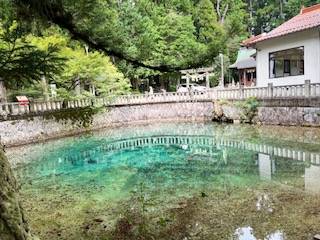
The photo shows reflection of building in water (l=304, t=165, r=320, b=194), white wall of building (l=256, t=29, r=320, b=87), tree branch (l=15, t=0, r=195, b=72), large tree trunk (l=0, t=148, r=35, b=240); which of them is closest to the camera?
large tree trunk (l=0, t=148, r=35, b=240)

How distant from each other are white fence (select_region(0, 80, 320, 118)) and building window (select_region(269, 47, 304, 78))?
56.9 inches

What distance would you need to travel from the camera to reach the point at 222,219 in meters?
5.38

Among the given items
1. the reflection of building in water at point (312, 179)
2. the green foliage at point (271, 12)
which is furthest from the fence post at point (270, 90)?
the green foliage at point (271, 12)

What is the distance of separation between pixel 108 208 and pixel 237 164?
4478 mm

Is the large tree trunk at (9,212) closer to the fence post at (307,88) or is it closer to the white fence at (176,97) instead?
the white fence at (176,97)

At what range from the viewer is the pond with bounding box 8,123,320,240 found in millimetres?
5145

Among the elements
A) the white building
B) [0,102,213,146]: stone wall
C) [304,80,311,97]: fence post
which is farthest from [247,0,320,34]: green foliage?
[304,80,311,97]: fence post

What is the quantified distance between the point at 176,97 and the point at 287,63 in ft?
23.0

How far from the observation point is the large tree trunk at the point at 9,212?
1.45 m

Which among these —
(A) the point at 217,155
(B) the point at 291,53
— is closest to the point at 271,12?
(B) the point at 291,53

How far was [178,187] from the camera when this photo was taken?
758 centimetres

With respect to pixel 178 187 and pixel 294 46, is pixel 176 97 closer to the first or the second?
pixel 294 46

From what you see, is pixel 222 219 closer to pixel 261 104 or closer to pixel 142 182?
pixel 142 182

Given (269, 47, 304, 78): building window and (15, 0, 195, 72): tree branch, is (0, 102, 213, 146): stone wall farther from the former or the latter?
(15, 0, 195, 72): tree branch
